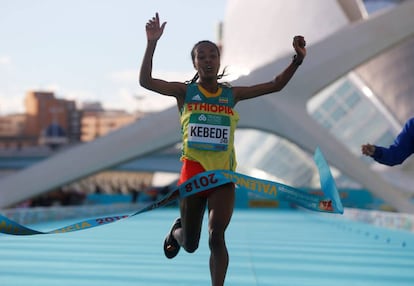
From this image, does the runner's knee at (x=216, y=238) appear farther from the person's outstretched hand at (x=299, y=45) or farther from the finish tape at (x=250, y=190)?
the person's outstretched hand at (x=299, y=45)

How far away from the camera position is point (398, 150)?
4688 millimetres

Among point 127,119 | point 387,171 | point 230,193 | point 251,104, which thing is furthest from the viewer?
point 127,119

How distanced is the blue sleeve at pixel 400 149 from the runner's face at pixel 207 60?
3.37 ft

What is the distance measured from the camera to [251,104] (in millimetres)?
18328

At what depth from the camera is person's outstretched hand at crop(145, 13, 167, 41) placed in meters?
4.35

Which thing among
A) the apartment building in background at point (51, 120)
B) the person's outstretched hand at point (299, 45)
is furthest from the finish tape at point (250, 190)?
the apartment building in background at point (51, 120)

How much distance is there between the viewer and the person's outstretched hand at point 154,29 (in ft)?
14.3

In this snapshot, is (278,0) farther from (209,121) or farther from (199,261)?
(209,121)

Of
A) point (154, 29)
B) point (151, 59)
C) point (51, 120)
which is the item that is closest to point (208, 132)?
point (151, 59)

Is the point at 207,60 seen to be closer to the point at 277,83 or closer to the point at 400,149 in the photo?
the point at 277,83

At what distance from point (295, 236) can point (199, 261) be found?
16.8 ft

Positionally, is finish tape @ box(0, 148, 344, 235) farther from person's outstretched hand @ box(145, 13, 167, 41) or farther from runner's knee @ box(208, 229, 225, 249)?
person's outstretched hand @ box(145, 13, 167, 41)

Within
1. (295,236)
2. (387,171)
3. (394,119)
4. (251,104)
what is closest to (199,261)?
(295,236)

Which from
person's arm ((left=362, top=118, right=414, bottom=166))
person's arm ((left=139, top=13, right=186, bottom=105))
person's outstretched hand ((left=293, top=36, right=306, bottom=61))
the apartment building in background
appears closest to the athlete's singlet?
person's arm ((left=139, top=13, right=186, bottom=105))
